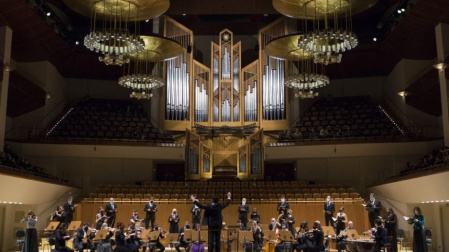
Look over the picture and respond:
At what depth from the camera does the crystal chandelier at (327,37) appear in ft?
42.5

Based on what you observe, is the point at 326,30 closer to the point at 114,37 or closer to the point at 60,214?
the point at 114,37

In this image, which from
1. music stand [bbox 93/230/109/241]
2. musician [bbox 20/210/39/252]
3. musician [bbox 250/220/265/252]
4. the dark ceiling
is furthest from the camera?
the dark ceiling

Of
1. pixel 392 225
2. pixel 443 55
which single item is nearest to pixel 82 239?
pixel 392 225

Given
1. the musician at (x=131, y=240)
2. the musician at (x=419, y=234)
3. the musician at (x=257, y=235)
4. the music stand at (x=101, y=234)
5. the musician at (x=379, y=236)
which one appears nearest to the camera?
the musician at (x=131, y=240)

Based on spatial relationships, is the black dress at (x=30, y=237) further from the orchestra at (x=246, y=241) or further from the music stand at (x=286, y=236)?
the music stand at (x=286, y=236)

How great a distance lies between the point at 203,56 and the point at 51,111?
7513 millimetres

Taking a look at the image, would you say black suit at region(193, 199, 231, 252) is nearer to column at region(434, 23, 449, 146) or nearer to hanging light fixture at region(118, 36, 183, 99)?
hanging light fixture at region(118, 36, 183, 99)

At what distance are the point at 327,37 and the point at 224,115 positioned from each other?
35.9 feet

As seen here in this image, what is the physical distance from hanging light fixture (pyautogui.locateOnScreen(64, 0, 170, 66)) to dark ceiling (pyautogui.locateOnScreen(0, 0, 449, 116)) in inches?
86.5

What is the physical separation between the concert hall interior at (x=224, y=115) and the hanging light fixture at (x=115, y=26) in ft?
6.38

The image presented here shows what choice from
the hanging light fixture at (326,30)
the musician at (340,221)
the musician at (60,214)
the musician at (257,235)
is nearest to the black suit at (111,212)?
the musician at (60,214)

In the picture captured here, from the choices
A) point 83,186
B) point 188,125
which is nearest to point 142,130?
point 188,125

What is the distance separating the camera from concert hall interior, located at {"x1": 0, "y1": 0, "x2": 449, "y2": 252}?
A: 720 inches

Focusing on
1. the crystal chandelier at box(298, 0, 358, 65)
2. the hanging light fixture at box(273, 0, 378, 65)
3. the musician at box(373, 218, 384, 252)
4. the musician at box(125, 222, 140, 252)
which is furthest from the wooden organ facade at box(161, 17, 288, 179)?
the musician at box(373, 218, 384, 252)
